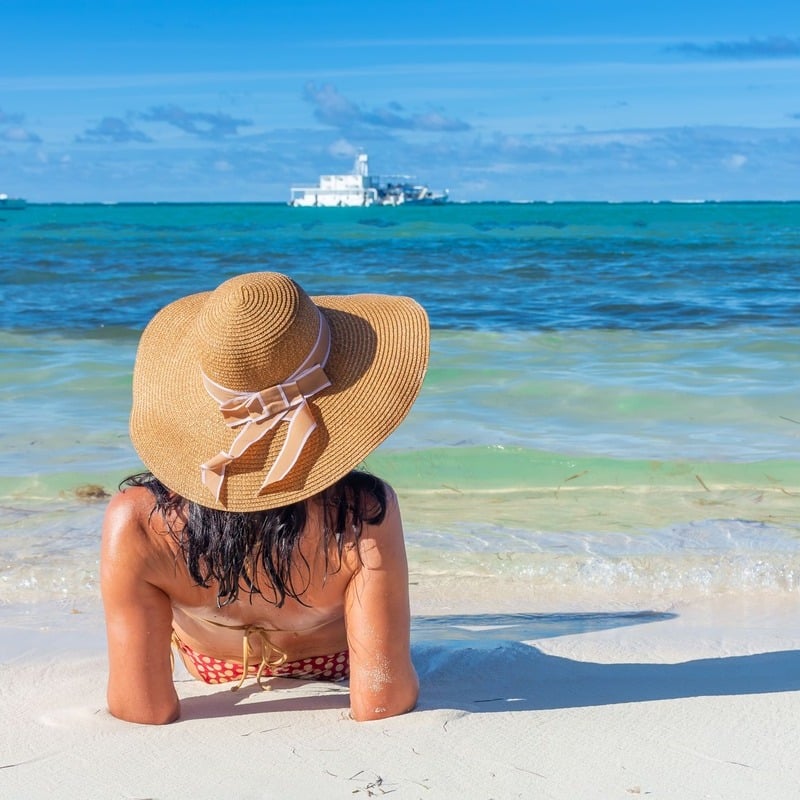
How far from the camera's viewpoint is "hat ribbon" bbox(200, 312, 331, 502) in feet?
6.26

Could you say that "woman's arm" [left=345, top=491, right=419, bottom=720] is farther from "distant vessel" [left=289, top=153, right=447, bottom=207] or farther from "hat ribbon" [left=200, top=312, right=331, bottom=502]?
"distant vessel" [left=289, top=153, right=447, bottom=207]

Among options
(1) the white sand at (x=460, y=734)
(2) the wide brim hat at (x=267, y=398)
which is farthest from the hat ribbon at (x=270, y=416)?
(1) the white sand at (x=460, y=734)

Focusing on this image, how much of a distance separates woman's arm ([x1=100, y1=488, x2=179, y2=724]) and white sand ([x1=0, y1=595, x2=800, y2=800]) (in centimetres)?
5

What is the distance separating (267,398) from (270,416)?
0.03 m

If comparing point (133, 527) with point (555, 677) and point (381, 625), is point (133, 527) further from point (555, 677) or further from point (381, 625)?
point (555, 677)

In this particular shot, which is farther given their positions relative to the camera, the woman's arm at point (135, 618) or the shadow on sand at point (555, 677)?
the shadow on sand at point (555, 677)

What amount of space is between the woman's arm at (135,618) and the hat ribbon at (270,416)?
226 millimetres

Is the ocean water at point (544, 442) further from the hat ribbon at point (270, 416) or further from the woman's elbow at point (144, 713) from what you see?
the hat ribbon at point (270, 416)

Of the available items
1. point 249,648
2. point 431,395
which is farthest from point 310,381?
point 431,395

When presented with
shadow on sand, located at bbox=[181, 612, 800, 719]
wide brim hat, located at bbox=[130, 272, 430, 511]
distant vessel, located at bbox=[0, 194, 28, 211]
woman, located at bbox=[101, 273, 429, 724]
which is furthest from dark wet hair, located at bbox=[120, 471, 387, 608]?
distant vessel, located at bbox=[0, 194, 28, 211]

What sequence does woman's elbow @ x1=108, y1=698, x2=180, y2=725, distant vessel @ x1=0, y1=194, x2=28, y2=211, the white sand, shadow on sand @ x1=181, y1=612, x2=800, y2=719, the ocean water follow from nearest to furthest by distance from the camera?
the white sand → woman's elbow @ x1=108, y1=698, x2=180, y2=725 → shadow on sand @ x1=181, y1=612, x2=800, y2=719 → the ocean water → distant vessel @ x1=0, y1=194, x2=28, y2=211

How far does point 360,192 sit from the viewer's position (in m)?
94.4

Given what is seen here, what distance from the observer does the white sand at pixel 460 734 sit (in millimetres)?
2008

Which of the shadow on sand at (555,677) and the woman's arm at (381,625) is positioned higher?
the woman's arm at (381,625)
